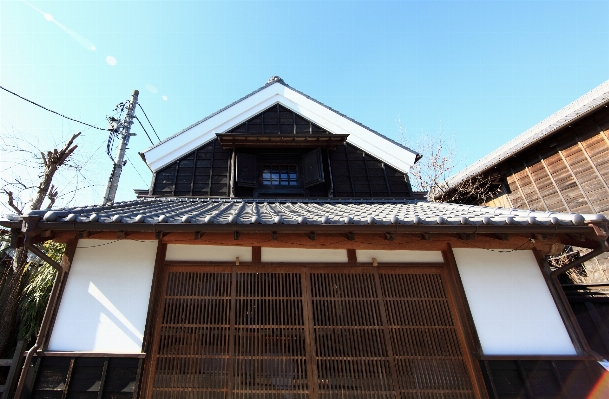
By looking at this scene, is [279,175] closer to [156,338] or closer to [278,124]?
[278,124]

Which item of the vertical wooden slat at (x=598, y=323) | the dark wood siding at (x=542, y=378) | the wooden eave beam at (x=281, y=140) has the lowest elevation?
the dark wood siding at (x=542, y=378)

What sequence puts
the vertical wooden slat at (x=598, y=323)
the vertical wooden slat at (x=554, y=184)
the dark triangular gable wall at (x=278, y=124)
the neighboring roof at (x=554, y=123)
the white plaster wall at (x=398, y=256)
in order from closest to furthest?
the white plaster wall at (x=398, y=256)
the vertical wooden slat at (x=598, y=323)
the dark triangular gable wall at (x=278, y=124)
the neighboring roof at (x=554, y=123)
the vertical wooden slat at (x=554, y=184)

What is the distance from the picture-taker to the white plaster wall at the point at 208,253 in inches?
182

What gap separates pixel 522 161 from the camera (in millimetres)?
11234

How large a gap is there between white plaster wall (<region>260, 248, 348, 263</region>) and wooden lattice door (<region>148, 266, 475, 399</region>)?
0.18 m

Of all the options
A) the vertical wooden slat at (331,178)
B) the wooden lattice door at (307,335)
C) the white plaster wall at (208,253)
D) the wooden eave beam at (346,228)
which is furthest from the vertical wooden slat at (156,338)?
the vertical wooden slat at (331,178)

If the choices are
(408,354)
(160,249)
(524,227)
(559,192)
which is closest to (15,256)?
(160,249)

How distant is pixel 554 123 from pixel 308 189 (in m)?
9.20

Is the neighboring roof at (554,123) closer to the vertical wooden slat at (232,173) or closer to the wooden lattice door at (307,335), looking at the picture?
the wooden lattice door at (307,335)

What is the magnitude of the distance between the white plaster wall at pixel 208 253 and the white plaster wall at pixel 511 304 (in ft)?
11.7

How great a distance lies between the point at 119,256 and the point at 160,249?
0.59m

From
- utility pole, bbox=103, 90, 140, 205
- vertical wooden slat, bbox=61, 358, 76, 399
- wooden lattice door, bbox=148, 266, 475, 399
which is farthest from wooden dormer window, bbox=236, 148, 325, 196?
utility pole, bbox=103, 90, 140, 205

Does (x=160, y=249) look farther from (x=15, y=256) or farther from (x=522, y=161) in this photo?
(x=522, y=161)

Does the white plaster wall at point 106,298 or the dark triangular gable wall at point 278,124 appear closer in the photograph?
the white plaster wall at point 106,298
